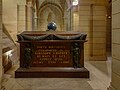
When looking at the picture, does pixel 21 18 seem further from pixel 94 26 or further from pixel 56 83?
pixel 56 83

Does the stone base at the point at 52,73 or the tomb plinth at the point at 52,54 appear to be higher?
the tomb plinth at the point at 52,54

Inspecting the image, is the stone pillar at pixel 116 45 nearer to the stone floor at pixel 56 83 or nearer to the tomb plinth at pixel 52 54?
the stone floor at pixel 56 83

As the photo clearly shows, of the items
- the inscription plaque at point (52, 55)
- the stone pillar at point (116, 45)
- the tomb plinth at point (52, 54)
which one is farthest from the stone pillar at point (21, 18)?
the stone pillar at point (116, 45)

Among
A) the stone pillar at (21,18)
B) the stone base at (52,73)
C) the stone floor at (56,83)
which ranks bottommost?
the stone floor at (56,83)

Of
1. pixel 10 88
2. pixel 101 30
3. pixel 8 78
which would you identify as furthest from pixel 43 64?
pixel 101 30

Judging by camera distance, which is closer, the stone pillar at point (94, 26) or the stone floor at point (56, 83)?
the stone floor at point (56, 83)

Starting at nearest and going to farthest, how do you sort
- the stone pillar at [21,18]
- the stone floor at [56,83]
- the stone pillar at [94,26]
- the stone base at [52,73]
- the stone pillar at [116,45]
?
the stone pillar at [116,45] → the stone floor at [56,83] → the stone base at [52,73] → the stone pillar at [94,26] → the stone pillar at [21,18]

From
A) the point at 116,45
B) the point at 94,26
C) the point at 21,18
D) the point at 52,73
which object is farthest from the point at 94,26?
the point at 116,45

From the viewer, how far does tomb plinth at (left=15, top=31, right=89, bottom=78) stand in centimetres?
716

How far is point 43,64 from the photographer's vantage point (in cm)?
740

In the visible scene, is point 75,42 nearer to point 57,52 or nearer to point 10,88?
point 57,52

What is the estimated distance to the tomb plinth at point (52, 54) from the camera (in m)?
7.16

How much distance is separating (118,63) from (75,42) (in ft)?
9.89

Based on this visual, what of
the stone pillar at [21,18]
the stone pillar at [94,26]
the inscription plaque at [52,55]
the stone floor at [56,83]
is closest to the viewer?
the stone floor at [56,83]
